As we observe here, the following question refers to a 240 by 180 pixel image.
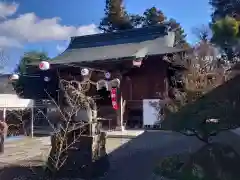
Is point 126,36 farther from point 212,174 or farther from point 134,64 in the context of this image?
point 212,174

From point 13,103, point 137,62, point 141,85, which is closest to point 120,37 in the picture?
point 141,85

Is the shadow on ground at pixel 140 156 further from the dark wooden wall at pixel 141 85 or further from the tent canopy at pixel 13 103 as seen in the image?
the tent canopy at pixel 13 103

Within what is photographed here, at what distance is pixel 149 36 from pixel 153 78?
338 centimetres

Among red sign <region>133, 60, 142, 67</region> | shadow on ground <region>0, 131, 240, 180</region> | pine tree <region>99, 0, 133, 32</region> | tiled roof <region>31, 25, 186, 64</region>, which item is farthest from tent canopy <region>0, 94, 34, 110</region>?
pine tree <region>99, 0, 133, 32</region>

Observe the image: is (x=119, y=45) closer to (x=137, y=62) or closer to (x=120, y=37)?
(x=120, y=37)

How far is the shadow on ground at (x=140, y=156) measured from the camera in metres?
6.79

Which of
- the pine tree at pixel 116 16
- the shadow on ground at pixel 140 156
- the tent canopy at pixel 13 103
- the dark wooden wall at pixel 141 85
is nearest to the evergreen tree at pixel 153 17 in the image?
the pine tree at pixel 116 16

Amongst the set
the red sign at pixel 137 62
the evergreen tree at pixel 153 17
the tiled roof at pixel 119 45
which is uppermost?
the evergreen tree at pixel 153 17

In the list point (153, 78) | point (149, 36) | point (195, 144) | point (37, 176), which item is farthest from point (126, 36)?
point (37, 176)

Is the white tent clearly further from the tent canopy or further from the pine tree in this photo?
the pine tree

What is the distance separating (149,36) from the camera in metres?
17.7

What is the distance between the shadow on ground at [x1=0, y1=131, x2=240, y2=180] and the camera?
679 cm

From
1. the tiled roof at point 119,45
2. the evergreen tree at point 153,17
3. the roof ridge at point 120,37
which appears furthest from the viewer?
the evergreen tree at point 153,17

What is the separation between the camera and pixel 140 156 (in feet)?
27.5
